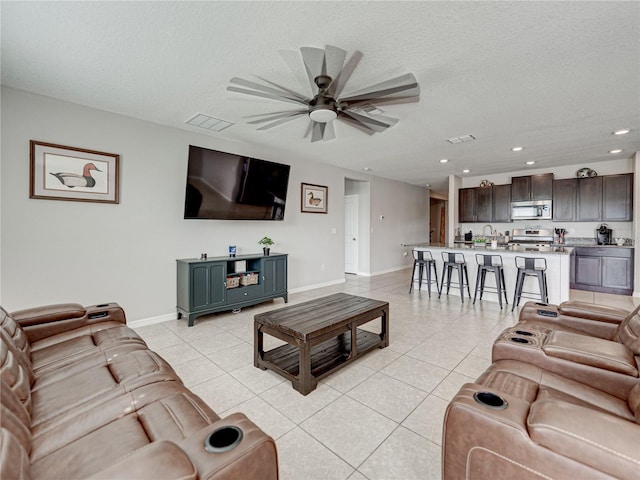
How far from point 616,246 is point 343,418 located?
6537 mm

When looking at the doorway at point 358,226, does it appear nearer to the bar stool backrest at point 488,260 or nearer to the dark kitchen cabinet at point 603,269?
the bar stool backrest at point 488,260

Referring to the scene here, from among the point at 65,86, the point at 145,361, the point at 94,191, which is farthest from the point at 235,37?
the point at 94,191

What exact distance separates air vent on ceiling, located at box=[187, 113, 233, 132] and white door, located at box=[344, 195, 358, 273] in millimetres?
4274

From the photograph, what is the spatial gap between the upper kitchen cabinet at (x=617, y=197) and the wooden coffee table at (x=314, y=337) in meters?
5.92

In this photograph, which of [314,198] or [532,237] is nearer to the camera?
[314,198]

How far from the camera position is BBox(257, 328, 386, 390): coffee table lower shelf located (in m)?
2.42

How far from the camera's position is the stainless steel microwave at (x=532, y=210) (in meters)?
6.48

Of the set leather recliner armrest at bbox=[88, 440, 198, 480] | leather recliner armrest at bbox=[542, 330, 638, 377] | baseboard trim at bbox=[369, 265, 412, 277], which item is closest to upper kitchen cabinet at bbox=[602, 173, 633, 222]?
baseboard trim at bbox=[369, 265, 412, 277]

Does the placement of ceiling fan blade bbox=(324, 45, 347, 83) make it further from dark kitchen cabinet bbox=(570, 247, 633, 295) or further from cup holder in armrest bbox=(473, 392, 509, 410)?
dark kitchen cabinet bbox=(570, 247, 633, 295)

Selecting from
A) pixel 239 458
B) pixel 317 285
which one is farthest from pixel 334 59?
pixel 317 285

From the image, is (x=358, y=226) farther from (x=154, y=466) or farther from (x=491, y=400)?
(x=154, y=466)

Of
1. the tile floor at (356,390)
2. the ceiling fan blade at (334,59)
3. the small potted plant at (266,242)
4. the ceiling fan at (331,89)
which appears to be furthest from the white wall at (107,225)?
the ceiling fan blade at (334,59)

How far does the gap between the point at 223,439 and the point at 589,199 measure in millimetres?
7865

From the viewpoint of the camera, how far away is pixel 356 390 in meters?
2.30
